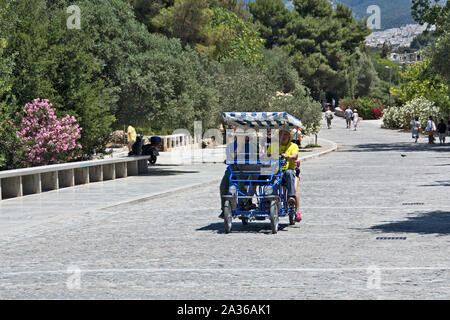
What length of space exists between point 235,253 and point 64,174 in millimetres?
12648

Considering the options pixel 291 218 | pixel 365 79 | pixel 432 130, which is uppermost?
pixel 365 79

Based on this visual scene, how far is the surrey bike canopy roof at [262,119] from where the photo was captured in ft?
45.1

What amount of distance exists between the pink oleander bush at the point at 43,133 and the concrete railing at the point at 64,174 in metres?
0.86

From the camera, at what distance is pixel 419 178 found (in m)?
23.9

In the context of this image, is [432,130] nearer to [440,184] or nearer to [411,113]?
[411,113]

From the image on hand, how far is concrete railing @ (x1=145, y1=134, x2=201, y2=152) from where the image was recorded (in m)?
43.6

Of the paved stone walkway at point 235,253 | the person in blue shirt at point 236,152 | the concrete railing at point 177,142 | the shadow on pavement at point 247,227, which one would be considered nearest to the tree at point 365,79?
the concrete railing at point 177,142

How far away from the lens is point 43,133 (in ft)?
75.6

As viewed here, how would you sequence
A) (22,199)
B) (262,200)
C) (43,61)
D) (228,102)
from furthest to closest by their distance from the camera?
(228,102)
(43,61)
(22,199)
(262,200)

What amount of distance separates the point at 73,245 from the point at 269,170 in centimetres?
347

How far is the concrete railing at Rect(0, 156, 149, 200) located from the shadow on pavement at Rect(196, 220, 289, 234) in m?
7.22

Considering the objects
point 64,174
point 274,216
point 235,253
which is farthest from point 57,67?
point 235,253
